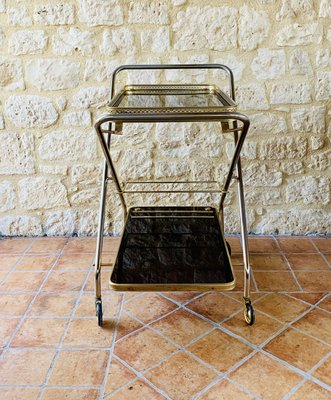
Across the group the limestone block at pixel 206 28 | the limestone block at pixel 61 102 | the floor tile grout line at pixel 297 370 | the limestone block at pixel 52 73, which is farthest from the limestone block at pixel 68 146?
the floor tile grout line at pixel 297 370

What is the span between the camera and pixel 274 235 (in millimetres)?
2855

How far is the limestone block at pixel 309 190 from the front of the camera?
2723 millimetres

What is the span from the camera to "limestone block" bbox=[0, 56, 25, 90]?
256 cm

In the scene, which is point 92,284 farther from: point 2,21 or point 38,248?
point 2,21

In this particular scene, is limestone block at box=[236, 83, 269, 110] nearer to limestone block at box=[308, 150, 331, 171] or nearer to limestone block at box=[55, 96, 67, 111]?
limestone block at box=[308, 150, 331, 171]

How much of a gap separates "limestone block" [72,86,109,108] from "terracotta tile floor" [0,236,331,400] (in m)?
0.94

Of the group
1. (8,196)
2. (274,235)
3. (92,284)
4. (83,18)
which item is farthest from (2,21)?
(274,235)

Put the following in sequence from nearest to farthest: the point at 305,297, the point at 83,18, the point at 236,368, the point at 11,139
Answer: the point at 236,368
the point at 305,297
the point at 83,18
the point at 11,139

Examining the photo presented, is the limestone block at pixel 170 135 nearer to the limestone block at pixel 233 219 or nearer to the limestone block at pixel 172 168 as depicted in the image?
the limestone block at pixel 172 168

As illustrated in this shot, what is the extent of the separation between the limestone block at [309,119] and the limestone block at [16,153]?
5.35ft

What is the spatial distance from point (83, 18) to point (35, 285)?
1529 millimetres

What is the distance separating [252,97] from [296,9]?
53 centimetres

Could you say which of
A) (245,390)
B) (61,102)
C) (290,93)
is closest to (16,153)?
(61,102)

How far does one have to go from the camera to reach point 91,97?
2592 mm
